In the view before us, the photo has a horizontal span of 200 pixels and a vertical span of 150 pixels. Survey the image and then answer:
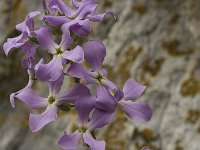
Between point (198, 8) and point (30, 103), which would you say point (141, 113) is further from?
point (198, 8)

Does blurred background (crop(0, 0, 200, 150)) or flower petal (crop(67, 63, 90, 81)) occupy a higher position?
flower petal (crop(67, 63, 90, 81))

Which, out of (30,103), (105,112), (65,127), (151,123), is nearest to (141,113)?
(105,112)

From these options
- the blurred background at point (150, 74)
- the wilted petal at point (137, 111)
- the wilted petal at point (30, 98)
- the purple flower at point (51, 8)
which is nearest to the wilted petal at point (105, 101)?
the wilted petal at point (137, 111)

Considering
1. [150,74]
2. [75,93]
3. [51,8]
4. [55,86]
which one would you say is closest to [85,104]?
[75,93]

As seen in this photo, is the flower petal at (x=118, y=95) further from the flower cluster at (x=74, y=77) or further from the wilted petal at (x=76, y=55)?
the wilted petal at (x=76, y=55)

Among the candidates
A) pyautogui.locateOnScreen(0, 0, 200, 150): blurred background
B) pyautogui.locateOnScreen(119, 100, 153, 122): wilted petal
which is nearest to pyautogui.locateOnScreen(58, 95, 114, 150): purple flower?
pyautogui.locateOnScreen(119, 100, 153, 122): wilted petal

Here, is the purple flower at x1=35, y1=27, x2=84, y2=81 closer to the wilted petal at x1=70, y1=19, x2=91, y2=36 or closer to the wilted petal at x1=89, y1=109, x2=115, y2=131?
the wilted petal at x1=70, y1=19, x2=91, y2=36
